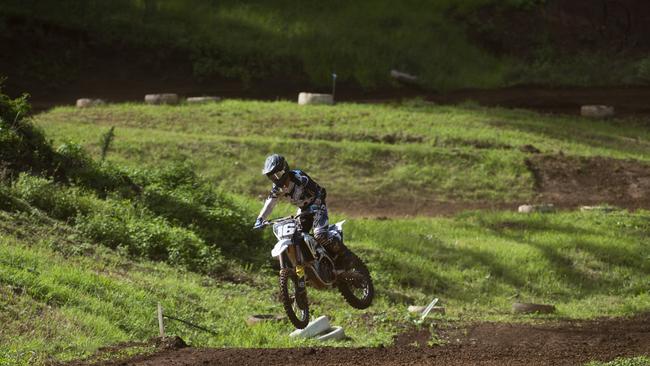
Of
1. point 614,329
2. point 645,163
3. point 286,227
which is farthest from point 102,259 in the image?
point 645,163

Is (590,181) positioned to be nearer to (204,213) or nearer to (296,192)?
(204,213)

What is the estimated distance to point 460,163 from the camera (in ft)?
81.6

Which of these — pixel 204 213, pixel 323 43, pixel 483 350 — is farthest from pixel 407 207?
pixel 323 43

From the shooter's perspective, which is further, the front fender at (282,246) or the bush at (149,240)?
the bush at (149,240)

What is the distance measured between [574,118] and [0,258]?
19705 millimetres

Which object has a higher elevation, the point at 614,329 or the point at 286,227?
the point at 286,227

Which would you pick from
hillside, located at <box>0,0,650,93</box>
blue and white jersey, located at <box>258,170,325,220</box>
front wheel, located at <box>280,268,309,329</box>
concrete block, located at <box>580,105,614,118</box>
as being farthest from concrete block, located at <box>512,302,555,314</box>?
hillside, located at <box>0,0,650,93</box>

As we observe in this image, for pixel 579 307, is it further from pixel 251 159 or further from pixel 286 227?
pixel 251 159

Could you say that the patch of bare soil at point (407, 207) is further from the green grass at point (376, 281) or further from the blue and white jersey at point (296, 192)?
the blue and white jersey at point (296, 192)

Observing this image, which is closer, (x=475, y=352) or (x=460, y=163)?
(x=475, y=352)

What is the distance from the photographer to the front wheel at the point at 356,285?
13266mm

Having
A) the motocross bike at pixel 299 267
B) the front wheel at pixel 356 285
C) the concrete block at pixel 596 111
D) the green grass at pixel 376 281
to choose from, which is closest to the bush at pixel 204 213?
the green grass at pixel 376 281

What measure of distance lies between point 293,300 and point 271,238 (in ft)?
21.6

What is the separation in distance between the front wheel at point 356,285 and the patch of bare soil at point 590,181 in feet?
35.8
